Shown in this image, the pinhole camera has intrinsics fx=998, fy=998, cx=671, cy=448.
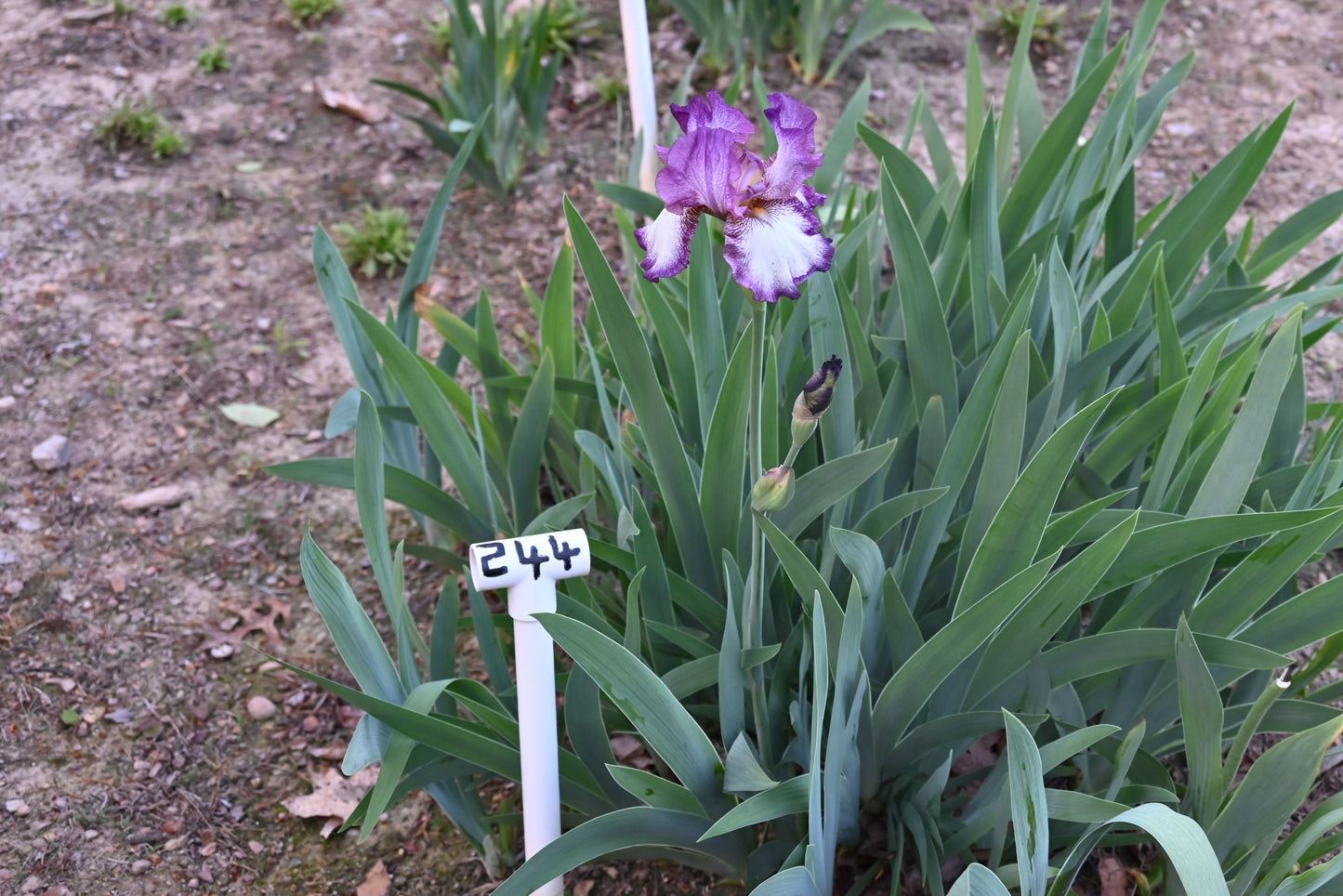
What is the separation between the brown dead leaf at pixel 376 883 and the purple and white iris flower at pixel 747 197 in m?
Answer: 1.02

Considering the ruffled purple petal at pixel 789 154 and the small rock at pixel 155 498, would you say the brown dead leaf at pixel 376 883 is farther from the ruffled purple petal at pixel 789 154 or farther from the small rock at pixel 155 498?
the ruffled purple petal at pixel 789 154

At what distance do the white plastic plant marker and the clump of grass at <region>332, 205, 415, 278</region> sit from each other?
64.3 inches

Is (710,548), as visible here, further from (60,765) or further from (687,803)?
(60,765)

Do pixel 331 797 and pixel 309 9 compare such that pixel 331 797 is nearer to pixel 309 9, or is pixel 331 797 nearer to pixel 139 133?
pixel 139 133

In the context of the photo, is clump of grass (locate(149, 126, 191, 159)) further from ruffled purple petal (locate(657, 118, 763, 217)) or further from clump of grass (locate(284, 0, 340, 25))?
ruffled purple petal (locate(657, 118, 763, 217))

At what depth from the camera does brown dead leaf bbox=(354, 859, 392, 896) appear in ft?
4.60

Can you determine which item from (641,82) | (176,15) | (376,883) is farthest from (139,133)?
(376,883)

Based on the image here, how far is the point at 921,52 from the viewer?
3.07 meters

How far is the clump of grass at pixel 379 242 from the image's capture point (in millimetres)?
2475

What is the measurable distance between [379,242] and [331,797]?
1.43 meters

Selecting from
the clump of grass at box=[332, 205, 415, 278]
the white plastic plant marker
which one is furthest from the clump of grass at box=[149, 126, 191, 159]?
the white plastic plant marker

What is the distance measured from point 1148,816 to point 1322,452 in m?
0.63

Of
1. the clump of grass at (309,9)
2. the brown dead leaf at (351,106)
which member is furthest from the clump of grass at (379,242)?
the clump of grass at (309,9)

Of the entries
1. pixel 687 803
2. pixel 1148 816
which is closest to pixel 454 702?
pixel 687 803
